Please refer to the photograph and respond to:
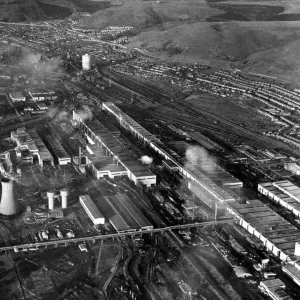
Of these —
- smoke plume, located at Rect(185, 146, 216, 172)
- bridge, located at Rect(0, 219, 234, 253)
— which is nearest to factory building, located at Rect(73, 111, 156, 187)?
smoke plume, located at Rect(185, 146, 216, 172)

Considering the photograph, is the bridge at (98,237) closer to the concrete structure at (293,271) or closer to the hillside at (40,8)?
the concrete structure at (293,271)

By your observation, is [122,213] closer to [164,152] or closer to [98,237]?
[98,237]

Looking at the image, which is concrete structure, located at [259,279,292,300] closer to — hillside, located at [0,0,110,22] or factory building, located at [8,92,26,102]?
factory building, located at [8,92,26,102]

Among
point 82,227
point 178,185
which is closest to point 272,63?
point 178,185

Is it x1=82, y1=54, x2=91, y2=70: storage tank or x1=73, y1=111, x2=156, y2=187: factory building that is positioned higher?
x1=73, y1=111, x2=156, y2=187: factory building

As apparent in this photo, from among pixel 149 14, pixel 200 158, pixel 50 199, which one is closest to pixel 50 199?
pixel 50 199

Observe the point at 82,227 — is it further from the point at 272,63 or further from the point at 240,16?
the point at 240,16

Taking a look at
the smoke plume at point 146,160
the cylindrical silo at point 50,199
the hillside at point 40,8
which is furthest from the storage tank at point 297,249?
the hillside at point 40,8
